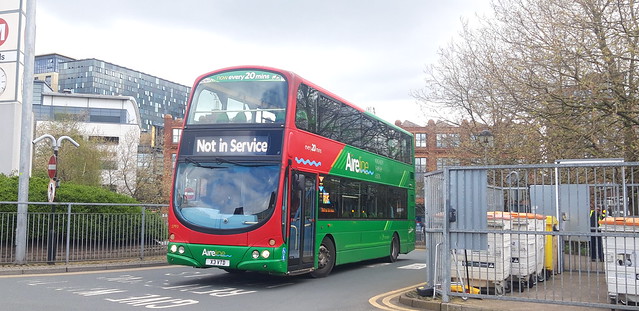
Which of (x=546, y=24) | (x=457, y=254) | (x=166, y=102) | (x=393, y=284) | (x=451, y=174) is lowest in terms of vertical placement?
(x=393, y=284)

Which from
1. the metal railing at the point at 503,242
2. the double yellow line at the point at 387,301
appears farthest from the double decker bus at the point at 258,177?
the metal railing at the point at 503,242

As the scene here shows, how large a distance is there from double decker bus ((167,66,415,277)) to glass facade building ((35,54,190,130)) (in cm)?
10906

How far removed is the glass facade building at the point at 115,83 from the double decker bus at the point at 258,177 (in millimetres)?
109059

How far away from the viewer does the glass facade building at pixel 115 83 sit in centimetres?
12044

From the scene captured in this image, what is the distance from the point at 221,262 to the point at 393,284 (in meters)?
3.92

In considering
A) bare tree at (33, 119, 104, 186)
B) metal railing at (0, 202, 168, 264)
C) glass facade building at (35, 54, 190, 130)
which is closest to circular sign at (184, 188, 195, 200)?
metal railing at (0, 202, 168, 264)

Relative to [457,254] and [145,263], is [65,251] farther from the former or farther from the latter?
[457,254]

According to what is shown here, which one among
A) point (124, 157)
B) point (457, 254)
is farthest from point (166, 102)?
point (457, 254)

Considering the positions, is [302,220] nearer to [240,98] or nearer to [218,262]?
[218,262]

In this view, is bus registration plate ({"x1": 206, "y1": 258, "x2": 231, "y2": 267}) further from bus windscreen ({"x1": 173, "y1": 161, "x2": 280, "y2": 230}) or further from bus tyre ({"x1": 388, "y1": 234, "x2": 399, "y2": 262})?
bus tyre ({"x1": 388, "y1": 234, "x2": 399, "y2": 262})

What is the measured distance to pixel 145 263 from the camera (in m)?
15.3

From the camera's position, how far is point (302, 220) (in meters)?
12.1

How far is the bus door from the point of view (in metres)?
11.6

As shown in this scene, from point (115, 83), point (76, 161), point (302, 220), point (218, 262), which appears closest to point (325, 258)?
point (302, 220)
